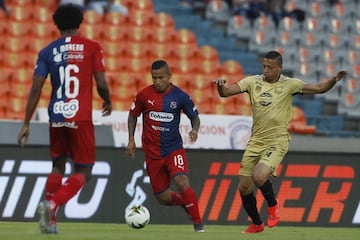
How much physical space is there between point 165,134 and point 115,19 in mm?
9893

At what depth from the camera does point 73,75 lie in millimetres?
10438

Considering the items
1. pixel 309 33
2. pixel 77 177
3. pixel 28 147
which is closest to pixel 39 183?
pixel 28 147

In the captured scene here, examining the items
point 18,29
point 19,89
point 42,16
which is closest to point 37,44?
point 18,29

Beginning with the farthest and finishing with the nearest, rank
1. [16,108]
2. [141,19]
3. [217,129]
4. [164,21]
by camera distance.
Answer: [164,21]
[141,19]
[16,108]
[217,129]

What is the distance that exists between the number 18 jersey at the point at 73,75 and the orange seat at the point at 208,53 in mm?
11352

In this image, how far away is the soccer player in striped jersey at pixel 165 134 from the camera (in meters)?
12.0

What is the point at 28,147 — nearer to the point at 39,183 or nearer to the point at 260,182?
the point at 39,183

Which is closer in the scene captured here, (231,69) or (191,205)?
(191,205)

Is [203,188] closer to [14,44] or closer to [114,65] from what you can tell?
[114,65]

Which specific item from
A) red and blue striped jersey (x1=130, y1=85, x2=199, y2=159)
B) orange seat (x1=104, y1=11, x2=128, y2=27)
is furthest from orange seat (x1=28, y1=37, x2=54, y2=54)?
red and blue striped jersey (x1=130, y1=85, x2=199, y2=159)

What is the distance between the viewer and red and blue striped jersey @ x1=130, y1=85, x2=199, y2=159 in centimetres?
1216

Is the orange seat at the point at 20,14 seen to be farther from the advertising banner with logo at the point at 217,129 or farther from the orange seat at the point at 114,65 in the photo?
the advertising banner with logo at the point at 217,129

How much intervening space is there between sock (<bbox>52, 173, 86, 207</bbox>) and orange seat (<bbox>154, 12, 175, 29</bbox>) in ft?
39.2

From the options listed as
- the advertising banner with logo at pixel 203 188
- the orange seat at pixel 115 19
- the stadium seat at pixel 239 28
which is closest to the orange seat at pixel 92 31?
the orange seat at pixel 115 19
